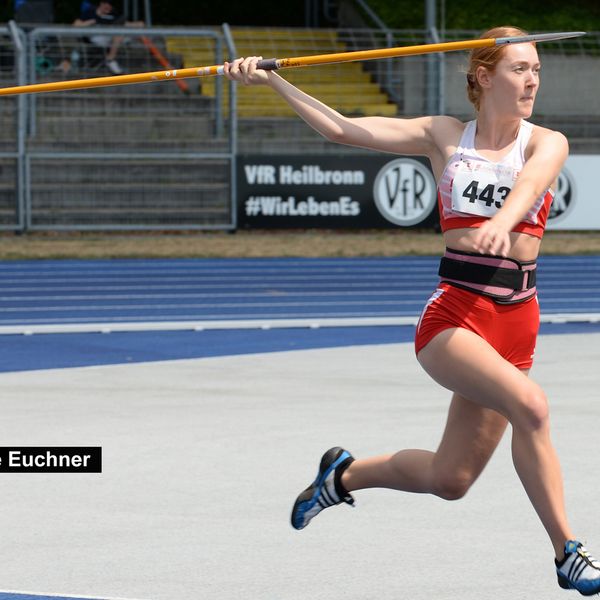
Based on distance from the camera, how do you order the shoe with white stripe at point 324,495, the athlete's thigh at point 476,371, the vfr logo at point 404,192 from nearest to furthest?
1. the athlete's thigh at point 476,371
2. the shoe with white stripe at point 324,495
3. the vfr logo at point 404,192

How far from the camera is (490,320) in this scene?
482 cm

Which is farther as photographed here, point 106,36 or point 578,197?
point 106,36

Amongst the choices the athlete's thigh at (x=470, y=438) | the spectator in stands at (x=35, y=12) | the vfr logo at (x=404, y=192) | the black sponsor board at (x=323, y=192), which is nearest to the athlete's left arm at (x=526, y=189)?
the athlete's thigh at (x=470, y=438)

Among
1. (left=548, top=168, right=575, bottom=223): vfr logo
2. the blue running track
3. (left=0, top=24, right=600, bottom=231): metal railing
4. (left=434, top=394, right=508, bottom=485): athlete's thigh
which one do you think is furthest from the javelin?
(left=548, top=168, right=575, bottom=223): vfr logo

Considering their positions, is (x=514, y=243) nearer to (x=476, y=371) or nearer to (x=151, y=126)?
(x=476, y=371)

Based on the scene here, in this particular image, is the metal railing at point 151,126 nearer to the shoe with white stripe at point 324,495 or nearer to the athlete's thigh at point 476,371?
the shoe with white stripe at point 324,495

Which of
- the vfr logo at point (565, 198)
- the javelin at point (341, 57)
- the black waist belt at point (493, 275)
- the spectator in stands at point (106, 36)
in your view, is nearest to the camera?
the black waist belt at point (493, 275)

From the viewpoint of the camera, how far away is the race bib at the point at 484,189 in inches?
191

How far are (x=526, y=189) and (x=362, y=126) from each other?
0.89 metres

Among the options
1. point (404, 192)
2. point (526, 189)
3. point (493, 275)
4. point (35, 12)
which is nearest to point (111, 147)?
point (404, 192)

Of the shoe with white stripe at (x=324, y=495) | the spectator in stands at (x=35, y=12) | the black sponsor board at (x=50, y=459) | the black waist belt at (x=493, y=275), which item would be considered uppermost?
the spectator in stands at (x=35, y=12)

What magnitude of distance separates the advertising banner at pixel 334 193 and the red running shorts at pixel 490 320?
1681cm

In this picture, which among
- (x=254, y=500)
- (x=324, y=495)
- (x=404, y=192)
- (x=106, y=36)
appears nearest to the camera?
(x=324, y=495)

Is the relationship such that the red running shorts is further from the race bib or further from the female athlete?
the race bib
